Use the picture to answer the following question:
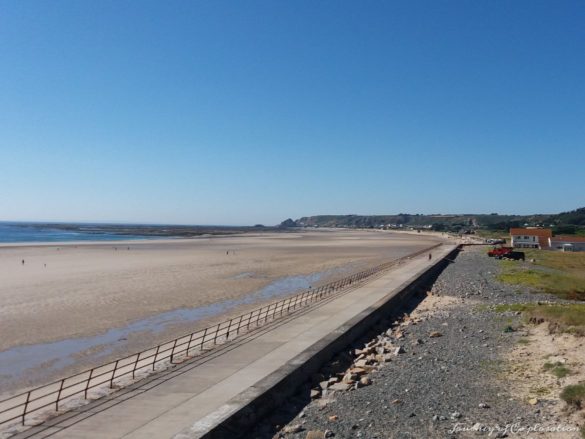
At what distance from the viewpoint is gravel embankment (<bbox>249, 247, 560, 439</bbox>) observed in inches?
387

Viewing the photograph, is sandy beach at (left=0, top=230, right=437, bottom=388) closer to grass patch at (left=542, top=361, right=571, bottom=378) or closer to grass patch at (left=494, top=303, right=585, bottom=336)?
grass patch at (left=542, top=361, right=571, bottom=378)

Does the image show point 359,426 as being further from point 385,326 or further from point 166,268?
point 166,268

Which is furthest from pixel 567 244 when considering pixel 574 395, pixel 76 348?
pixel 76 348

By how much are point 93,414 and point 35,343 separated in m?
10.8

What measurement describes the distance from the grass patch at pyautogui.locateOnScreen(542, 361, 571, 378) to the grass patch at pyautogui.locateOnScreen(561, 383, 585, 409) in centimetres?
179

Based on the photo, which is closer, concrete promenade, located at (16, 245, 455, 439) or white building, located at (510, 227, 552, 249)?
concrete promenade, located at (16, 245, 455, 439)

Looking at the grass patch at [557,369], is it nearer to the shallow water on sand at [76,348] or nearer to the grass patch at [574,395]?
the grass patch at [574,395]

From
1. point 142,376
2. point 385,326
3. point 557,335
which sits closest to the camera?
point 142,376

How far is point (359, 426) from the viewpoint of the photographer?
9883 mm

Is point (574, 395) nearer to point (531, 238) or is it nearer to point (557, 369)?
point (557, 369)

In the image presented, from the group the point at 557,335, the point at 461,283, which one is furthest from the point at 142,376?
the point at 461,283

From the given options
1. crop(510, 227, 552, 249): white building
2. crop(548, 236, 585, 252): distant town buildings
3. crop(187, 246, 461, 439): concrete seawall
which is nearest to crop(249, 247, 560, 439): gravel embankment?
crop(187, 246, 461, 439): concrete seawall

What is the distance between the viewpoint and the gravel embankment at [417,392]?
32.2ft

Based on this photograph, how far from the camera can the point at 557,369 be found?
12883 millimetres
